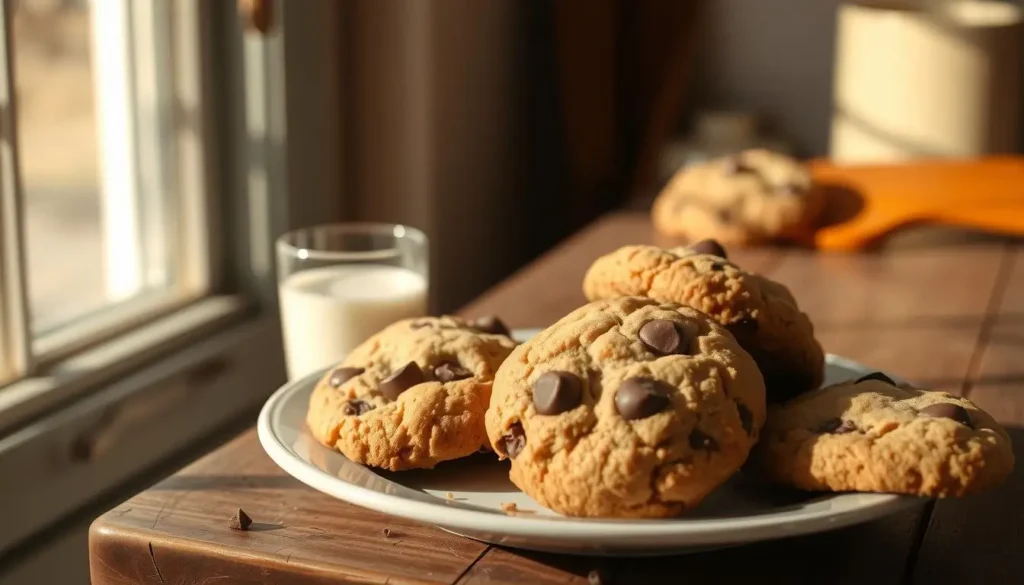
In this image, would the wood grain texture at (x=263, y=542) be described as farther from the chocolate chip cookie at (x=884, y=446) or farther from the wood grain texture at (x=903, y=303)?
the wood grain texture at (x=903, y=303)

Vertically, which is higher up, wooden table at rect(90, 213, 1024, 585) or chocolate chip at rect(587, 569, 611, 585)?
chocolate chip at rect(587, 569, 611, 585)

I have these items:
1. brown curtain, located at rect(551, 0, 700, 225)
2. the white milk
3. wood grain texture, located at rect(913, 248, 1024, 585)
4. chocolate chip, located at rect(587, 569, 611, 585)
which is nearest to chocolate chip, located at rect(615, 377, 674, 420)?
chocolate chip, located at rect(587, 569, 611, 585)

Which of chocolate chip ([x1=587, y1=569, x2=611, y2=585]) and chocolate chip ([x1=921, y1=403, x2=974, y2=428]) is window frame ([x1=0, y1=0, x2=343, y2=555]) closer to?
chocolate chip ([x1=587, y1=569, x2=611, y2=585])

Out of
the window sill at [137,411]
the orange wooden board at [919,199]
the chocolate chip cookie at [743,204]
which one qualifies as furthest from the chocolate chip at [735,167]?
the window sill at [137,411]

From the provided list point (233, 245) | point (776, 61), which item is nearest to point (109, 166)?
point (233, 245)

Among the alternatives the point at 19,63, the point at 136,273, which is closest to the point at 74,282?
the point at 136,273
